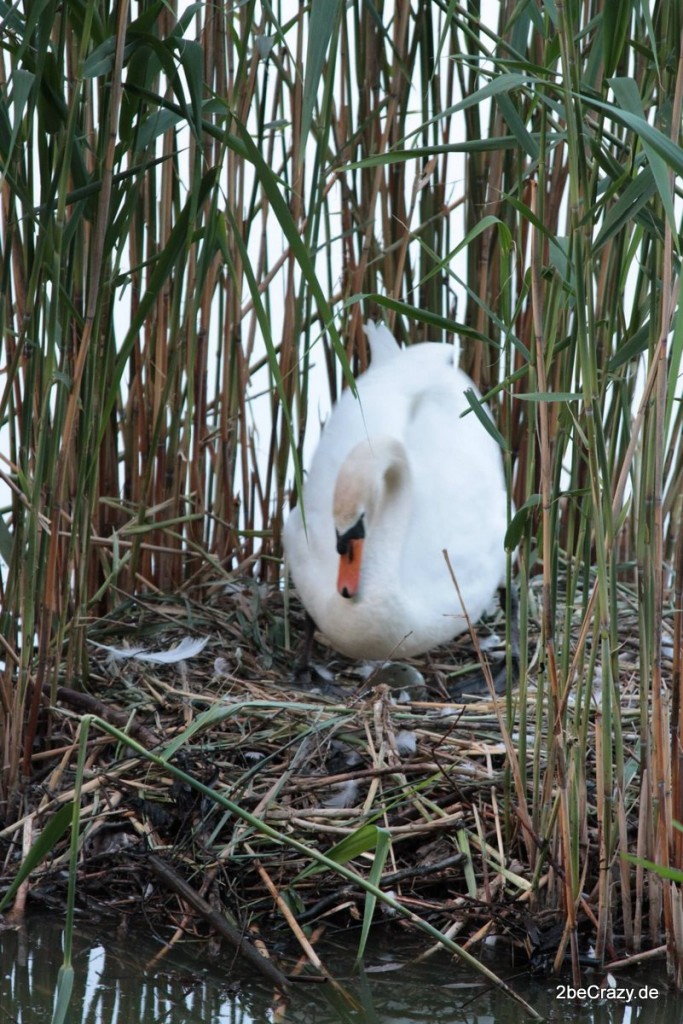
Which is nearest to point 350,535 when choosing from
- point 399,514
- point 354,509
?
point 354,509

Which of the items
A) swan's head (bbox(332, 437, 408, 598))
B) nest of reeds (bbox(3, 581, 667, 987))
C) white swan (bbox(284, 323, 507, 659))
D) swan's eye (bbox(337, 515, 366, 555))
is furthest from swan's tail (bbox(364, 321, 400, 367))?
nest of reeds (bbox(3, 581, 667, 987))

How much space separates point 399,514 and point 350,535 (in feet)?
0.95

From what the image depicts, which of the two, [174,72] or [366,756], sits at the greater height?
[174,72]

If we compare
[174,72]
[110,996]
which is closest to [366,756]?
[110,996]

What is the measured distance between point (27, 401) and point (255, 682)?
1.25 meters

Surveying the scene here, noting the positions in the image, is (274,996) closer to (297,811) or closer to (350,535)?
(297,811)

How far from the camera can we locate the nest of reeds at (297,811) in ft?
8.83

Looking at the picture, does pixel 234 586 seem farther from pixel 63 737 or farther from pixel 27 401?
pixel 27 401

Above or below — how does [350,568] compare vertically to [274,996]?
above

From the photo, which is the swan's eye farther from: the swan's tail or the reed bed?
the swan's tail

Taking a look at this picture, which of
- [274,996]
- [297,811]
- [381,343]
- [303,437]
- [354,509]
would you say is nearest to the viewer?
[274,996]

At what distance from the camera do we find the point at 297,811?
2904 mm

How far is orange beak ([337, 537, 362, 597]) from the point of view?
3.70 metres

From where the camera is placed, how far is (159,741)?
310 cm
